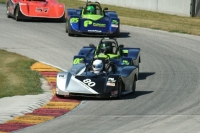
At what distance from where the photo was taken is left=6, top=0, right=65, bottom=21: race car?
32.3 meters

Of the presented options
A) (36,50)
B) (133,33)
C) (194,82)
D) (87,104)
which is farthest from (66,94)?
(133,33)

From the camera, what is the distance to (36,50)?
26.7 meters

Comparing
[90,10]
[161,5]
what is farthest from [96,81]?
[161,5]

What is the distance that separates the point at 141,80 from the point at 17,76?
12.2ft

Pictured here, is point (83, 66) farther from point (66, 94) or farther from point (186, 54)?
point (186, 54)

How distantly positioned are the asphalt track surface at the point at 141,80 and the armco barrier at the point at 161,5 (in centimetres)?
591

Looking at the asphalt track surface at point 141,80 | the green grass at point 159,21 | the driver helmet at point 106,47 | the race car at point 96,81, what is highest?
the driver helmet at point 106,47

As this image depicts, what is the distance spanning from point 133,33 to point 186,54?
5393 millimetres

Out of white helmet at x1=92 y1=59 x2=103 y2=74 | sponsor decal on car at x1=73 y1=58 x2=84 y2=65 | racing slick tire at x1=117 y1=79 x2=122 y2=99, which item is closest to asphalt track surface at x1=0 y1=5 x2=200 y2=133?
racing slick tire at x1=117 y1=79 x2=122 y2=99

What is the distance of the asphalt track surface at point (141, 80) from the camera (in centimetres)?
1494

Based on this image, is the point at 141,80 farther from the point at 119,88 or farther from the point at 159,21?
the point at 159,21

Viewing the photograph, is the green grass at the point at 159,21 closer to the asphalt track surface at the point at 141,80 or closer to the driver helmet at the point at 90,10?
the asphalt track surface at the point at 141,80

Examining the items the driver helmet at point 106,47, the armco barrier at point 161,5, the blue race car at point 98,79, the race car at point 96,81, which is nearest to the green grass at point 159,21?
the armco barrier at point 161,5

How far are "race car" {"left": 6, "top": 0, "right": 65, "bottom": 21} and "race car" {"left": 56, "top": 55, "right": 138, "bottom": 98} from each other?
13.8 metres
